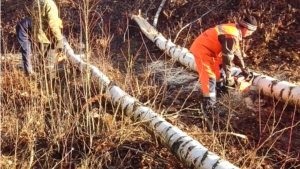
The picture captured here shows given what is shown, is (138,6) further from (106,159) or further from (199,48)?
(106,159)

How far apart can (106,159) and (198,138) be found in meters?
1.11

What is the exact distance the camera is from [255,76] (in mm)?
6000

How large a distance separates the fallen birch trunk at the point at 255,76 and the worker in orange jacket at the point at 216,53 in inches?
16.2

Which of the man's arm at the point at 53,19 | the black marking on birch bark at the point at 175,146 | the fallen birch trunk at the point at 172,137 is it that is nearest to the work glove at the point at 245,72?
the fallen birch trunk at the point at 172,137

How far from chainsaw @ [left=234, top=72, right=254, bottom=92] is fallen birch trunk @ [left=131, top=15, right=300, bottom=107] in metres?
0.29

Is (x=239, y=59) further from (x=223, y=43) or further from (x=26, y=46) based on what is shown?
(x=26, y=46)

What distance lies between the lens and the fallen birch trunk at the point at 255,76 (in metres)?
5.37

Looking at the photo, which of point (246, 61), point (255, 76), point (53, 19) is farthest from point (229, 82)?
point (53, 19)

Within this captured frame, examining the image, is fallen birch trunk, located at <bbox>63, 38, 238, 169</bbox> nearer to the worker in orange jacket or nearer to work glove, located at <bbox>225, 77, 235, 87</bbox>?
the worker in orange jacket

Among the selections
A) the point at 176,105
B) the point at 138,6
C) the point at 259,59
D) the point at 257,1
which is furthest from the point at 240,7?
the point at 176,105

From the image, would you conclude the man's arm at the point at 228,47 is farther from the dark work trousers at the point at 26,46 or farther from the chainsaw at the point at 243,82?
the dark work trousers at the point at 26,46

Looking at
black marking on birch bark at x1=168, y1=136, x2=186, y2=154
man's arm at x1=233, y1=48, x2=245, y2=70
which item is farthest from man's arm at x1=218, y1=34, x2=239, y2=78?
black marking on birch bark at x1=168, y1=136, x2=186, y2=154

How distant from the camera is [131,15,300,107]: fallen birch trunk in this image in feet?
17.6

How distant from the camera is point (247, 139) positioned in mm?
4695
